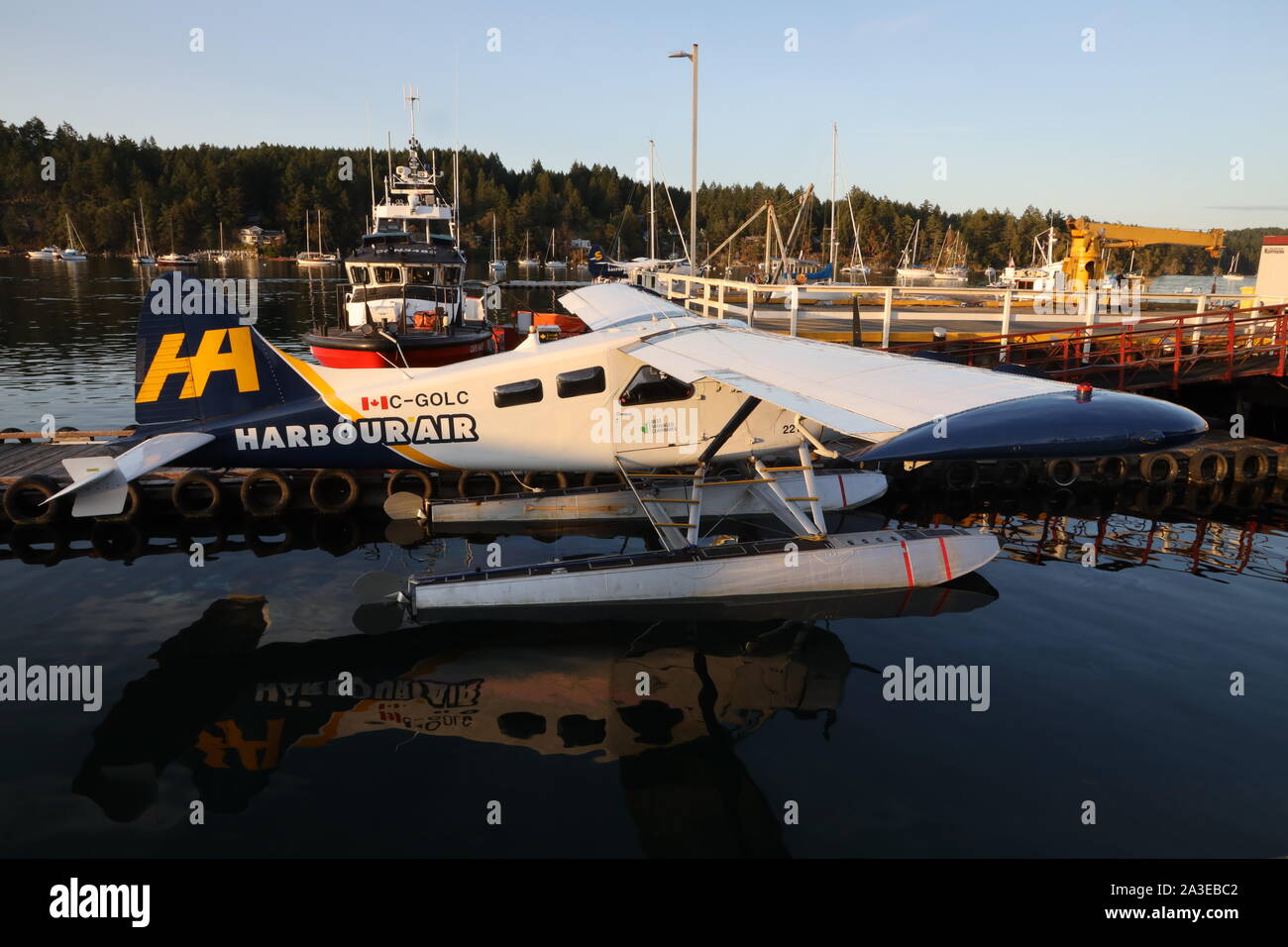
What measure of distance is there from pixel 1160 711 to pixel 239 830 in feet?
29.4

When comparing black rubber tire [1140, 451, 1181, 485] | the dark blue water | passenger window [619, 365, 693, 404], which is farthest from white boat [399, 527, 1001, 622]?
black rubber tire [1140, 451, 1181, 485]

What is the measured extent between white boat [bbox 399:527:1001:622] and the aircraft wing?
2.53 meters

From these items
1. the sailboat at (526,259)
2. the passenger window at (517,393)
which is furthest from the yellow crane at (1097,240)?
the sailboat at (526,259)

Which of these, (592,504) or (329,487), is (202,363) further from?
(592,504)

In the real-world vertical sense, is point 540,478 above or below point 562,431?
below

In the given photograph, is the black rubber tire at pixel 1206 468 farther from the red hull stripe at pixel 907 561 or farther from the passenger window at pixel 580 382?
the passenger window at pixel 580 382

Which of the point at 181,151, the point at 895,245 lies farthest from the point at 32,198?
the point at 895,245

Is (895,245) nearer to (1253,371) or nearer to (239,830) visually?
(1253,371)

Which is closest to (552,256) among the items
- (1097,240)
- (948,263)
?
(948,263)

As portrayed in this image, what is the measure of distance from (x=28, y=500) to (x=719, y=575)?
1182 centimetres

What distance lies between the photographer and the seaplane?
33.0 ft

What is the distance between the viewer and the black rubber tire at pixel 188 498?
44.1ft

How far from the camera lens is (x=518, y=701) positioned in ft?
26.4

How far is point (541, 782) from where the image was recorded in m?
6.70
